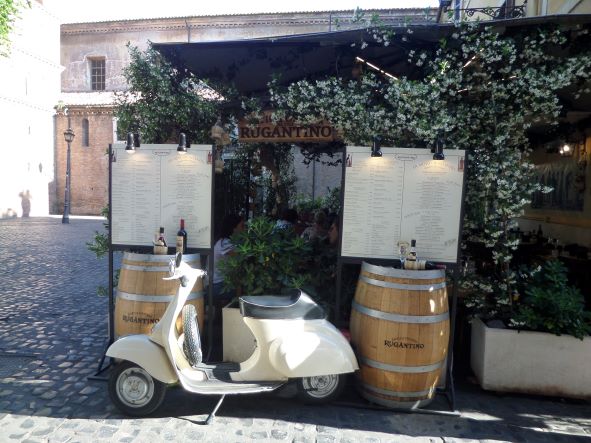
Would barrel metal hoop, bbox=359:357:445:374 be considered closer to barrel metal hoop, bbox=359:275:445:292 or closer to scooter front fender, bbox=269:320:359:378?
scooter front fender, bbox=269:320:359:378

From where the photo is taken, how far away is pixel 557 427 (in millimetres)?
3592

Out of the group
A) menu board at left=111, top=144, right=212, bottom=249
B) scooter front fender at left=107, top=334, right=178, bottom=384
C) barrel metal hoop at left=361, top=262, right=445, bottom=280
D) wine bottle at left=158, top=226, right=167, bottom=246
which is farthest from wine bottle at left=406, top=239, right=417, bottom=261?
wine bottle at left=158, top=226, right=167, bottom=246

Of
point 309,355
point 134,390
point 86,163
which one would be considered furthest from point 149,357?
point 86,163

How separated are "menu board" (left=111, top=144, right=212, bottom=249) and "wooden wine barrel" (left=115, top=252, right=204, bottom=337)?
353mm

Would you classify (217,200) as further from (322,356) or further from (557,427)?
(557,427)

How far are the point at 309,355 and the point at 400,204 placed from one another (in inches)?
57.6

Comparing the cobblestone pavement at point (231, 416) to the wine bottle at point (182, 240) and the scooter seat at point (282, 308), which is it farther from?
the wine bottle at point (182, 240)

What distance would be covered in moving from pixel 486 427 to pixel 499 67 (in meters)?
2.98

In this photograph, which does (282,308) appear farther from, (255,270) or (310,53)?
(310,53)

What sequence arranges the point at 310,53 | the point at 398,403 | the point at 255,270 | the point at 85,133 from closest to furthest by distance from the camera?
the point at 398,403, the point at 255,270, the point at 310,53, the point at 85,133

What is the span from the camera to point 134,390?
3.57 metres

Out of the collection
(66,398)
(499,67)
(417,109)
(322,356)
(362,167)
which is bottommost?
(66,398)

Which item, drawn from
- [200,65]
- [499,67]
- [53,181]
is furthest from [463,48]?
[53,181]

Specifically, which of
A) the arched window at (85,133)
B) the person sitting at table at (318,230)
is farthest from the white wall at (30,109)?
the person sitting at table at (318,230)
